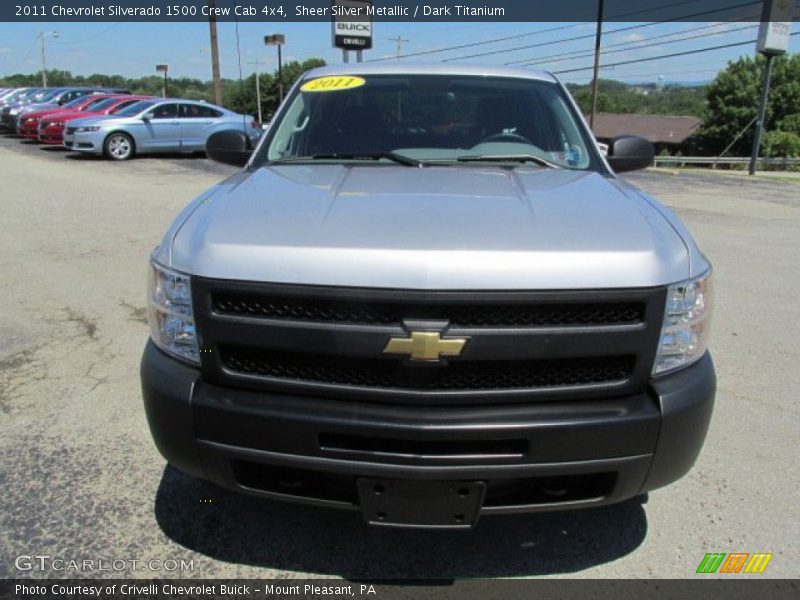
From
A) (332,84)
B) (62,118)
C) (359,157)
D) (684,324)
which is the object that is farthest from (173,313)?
(62,118)

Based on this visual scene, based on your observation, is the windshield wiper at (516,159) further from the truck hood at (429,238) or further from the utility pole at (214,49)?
the utility pole at (214,49)

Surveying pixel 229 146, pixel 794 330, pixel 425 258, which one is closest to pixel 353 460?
pixel 425 258

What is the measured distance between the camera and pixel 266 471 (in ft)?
7.51

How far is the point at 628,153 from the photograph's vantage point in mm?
3920

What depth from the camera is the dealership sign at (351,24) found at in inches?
799

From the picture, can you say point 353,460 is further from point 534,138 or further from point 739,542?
point 534,138

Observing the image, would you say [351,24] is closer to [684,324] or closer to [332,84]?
[332,84]

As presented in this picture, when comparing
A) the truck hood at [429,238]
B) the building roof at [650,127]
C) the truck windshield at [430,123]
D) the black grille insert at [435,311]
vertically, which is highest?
the truck windshield at [430,123]

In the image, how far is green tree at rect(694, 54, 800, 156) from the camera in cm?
6162

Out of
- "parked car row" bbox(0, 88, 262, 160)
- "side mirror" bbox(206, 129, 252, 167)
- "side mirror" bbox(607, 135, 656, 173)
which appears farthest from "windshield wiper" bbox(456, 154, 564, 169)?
"parked car row" bbox(0, 88, 262, 160)

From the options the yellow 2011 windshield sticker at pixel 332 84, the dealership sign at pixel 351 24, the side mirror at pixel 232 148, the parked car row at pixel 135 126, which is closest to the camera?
the yellow 2011 windshield sticker at pixel 332 84

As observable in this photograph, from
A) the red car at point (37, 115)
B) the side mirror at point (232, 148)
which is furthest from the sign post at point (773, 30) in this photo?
the red car at point (37, 115)

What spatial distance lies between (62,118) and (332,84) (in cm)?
1822

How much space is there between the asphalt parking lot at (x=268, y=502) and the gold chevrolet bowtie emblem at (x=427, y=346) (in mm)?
968
